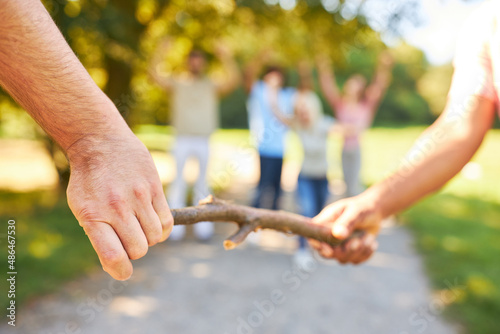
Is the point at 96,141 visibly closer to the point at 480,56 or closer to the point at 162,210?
the point at 162,210

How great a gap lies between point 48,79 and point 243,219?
0.79 metres

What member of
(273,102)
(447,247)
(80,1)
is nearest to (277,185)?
(273,102)

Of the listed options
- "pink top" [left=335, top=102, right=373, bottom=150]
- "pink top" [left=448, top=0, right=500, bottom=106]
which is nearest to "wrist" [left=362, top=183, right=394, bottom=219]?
"pink top" [left=448, top=0, right=500, bottom=106]

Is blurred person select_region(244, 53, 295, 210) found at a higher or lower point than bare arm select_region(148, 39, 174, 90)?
lower

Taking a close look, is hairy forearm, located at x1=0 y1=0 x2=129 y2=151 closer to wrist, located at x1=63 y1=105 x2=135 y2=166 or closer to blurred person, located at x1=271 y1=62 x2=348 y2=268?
wrist, located at x1=63 y1=105 x2=135 y2=166

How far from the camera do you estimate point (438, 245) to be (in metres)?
6.05

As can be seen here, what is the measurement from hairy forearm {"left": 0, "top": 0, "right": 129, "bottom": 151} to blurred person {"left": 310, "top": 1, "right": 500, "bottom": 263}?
1.21 meters

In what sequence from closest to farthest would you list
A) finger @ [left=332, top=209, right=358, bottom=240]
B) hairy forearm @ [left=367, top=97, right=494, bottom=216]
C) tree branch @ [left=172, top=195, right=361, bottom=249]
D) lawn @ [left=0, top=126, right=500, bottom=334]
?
1. tree branch @ [left=172, top=195, right=361, bottom=249]
2. hairy forearm @ [left=367, top=97, right=494, bottom=216]
3. finger @ [left=332, top=209, right=358, bottom=240]
4. lawn @ [left=0, top=126, right=500, bottom=334]

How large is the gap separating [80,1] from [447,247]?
5770 mm

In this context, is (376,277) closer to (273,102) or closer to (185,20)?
(273,102)

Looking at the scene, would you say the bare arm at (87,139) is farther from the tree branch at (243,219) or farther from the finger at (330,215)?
the finger at (330,215)

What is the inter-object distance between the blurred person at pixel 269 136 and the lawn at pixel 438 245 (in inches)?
89.7

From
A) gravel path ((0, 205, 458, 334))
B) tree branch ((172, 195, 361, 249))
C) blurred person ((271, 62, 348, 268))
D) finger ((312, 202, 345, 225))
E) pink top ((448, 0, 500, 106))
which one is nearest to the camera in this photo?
tree branch ((172, 195, 361, 249))

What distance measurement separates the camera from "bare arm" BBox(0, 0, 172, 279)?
0.87 meters
